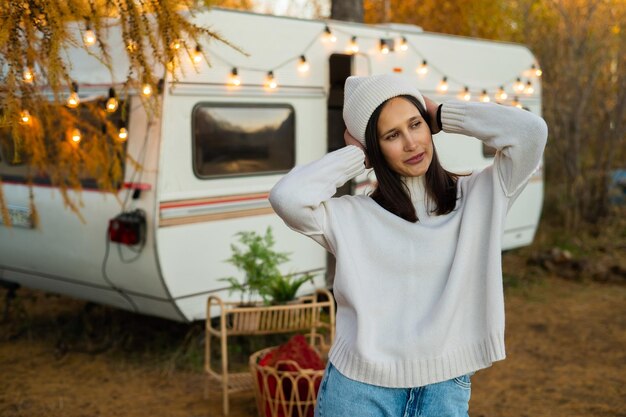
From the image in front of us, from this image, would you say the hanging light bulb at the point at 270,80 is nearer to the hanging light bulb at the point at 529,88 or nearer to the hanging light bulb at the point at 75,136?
the hanging light bulb at the point at 75,136

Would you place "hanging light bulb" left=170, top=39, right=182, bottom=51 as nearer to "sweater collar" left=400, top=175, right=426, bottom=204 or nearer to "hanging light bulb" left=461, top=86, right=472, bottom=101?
"sweater collar" left=400, top=175, right=426, bottom=204

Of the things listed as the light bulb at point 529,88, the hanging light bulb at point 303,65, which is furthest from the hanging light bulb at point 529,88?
the hanging light bulb at point 303,65

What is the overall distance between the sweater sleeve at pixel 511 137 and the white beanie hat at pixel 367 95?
0.61 ft

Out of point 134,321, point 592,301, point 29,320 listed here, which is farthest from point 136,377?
point 592,301

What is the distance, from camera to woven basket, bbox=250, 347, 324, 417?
13.4 feet

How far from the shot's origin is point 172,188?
17.3ft

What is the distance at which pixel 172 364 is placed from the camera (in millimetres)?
5719

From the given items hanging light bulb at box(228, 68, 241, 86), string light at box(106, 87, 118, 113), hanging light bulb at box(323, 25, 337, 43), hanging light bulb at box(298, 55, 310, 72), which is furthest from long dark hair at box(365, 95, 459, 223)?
hanging light bulb at box(323, 25, 337, 43)

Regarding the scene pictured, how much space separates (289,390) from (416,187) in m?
2.15

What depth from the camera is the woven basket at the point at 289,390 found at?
4.09m

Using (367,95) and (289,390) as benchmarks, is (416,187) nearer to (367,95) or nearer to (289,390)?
(367,95)

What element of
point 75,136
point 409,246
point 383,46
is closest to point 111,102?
point 75,136

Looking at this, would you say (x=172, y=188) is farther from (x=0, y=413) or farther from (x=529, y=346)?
(x=529, y=346)

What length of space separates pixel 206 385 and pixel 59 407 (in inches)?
Answer: 37.2
